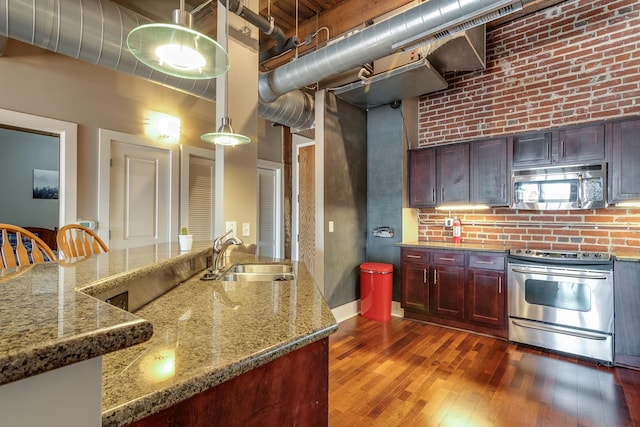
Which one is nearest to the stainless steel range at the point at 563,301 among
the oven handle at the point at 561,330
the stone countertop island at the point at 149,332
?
the oven handle at the point at 561,330

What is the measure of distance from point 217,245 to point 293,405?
1.36 meters

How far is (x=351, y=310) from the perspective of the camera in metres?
4.12

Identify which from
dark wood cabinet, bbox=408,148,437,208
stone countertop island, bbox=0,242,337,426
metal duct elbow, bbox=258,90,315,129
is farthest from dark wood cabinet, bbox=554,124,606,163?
stone countertop island, bbox=0,242,337,426

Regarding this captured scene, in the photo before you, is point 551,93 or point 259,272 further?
point 551,93

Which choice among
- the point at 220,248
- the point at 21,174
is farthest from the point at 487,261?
the point at 21,174

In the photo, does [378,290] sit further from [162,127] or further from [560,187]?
[162,127]

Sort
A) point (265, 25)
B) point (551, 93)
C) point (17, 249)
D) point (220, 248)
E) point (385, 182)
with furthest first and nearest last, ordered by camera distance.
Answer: point (385, 182) → point (551, 93) → point (265, 25) → point (220, 248) → point (17, 249)

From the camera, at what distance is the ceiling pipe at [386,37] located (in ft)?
7.04

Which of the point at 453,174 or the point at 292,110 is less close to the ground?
the point at 292,110

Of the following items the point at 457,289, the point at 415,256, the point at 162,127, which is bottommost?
the point at 457,289

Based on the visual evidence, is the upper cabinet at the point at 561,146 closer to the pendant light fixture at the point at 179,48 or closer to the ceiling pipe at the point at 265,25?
the ceiling pipe at the point at 265,25

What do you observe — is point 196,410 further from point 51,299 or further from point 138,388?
point 51,299

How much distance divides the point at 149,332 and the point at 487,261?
348 cm

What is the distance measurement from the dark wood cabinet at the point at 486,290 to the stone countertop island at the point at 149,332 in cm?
251
